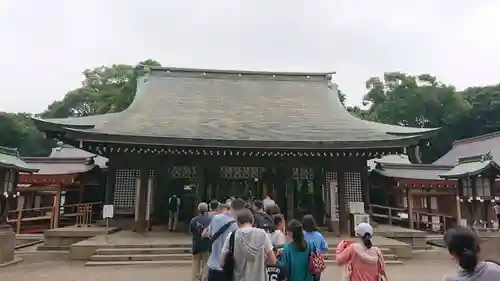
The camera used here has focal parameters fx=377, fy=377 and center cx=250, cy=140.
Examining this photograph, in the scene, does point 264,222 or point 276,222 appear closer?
point 276,222

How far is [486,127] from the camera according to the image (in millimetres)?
42125

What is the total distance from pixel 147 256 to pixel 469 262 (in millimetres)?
9151

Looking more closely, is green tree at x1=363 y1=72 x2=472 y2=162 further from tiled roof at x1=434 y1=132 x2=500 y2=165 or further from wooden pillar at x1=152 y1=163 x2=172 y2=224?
wooden pillar at x1=152 y1=163 x2=172 y2=224

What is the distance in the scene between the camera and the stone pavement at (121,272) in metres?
8.12

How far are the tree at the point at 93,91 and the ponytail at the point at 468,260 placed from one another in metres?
38.5

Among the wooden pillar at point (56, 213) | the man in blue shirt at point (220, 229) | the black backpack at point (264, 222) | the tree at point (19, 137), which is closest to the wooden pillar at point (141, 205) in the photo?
the wooden pillar at point (56, 213)

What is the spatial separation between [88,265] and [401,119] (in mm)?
37966

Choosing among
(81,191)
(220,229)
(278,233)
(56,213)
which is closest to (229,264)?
(220,229)

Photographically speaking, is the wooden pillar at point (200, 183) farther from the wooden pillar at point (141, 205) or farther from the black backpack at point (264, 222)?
the black backpack at point (264, 222)

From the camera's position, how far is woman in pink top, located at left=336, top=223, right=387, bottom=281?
3.66 meters

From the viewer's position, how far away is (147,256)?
33.2 feet

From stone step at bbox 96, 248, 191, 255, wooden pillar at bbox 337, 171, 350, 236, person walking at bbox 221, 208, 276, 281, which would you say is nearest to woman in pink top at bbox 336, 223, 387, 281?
person walking at bbox 221, 208, 276, 281

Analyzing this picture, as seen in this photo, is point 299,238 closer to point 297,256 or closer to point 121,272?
point 297,256

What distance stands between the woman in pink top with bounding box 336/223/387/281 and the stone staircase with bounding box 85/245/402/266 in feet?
22.5
